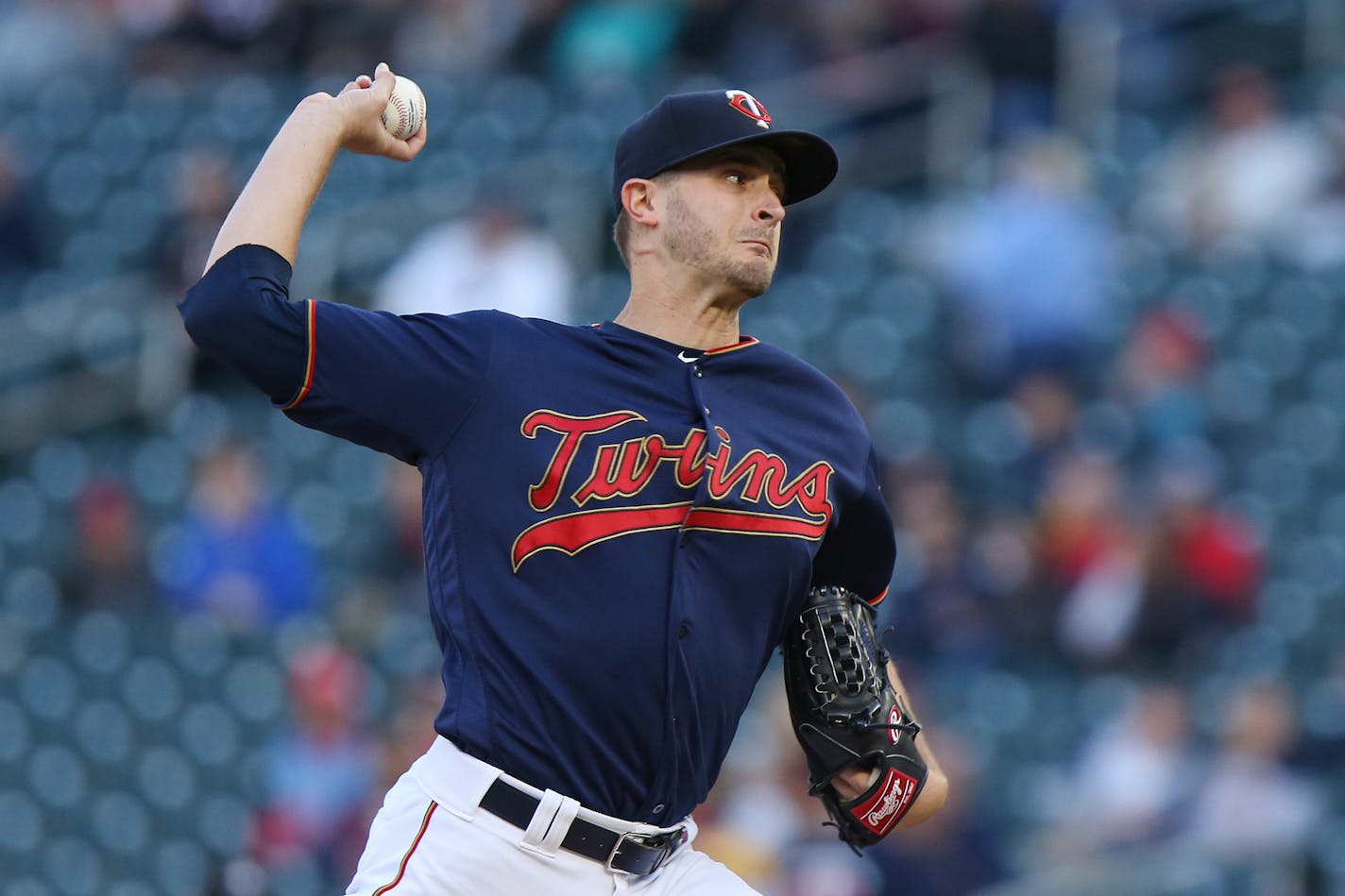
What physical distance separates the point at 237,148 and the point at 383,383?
784cm

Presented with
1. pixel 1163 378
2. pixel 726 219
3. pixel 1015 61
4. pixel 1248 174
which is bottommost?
pixel 726 219

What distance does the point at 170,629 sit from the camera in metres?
8.59

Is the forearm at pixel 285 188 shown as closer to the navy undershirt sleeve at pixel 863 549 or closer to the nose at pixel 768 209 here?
the nose at pixel 768 209

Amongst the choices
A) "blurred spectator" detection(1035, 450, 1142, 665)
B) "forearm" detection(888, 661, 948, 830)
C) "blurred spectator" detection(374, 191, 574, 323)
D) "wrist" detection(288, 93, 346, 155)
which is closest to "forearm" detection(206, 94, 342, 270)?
"wrist" detection(288, 93, 346, 155)

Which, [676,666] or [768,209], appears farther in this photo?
[768,209]

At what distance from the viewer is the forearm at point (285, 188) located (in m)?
3.14

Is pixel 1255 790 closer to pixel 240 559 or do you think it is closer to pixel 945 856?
pixel 945 856

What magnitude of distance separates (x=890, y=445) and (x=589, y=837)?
5133mm

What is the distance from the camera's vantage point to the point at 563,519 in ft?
10.5

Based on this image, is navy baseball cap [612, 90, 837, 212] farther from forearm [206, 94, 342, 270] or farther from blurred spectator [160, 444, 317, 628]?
blurred spectator [160, 444, 317, 628]

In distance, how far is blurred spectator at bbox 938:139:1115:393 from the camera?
8266 mm

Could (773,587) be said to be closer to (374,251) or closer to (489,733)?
(489,733)

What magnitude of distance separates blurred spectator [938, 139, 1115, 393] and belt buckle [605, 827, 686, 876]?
5.16 m

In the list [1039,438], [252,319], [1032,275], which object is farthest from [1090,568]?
[252,319]
